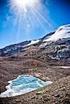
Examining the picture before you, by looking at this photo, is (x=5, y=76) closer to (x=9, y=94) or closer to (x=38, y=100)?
(x=9, y=94)

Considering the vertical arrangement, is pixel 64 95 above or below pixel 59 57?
below

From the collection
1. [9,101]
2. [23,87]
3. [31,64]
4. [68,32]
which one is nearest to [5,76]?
[23,87]

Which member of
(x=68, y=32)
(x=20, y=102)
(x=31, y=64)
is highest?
(x=68, y=32)

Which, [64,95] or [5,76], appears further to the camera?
[5,76]

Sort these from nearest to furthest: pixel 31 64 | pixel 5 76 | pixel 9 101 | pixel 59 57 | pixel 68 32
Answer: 1. pixel 9 101
2. pixel 5 76
3. pixel 31 64
4. pixel 59 57
5. pixel 68 32

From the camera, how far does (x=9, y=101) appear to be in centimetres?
1962

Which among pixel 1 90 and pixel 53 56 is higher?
pixel 53 56

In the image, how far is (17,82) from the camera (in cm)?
2833

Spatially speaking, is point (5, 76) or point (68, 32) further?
point (68, 32)

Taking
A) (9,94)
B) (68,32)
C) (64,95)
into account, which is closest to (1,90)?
(9,94)

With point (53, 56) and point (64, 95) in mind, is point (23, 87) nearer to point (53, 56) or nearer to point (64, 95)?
point (64, 95)

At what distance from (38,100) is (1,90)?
7.71 metres

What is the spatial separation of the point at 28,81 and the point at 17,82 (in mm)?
1417

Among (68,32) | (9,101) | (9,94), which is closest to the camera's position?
(9,101)
